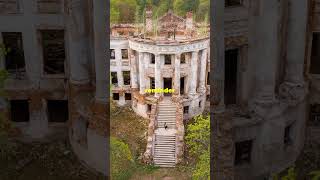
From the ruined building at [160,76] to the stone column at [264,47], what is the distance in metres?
11.6

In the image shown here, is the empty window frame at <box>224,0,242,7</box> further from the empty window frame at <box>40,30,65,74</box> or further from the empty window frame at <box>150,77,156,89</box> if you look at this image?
the empty window frame at <box>150,77,156,89</box>

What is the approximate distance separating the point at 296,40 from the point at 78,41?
1182cm

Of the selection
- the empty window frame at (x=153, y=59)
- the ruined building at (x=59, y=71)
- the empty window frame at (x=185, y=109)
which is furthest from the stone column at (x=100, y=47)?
the empty window frame at (x=185, y=109)

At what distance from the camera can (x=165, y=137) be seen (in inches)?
1362

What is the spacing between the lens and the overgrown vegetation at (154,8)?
4807 centimetres

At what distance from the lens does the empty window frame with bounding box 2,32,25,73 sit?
26938 millimetres

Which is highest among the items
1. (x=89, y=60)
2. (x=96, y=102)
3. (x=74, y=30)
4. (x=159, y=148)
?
(x=74, y=30)

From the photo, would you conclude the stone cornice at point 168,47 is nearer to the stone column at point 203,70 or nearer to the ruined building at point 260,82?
the stone column at point 203,70

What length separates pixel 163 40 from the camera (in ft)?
→ 135

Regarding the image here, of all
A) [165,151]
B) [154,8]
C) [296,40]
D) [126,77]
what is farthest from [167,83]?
[296,40]

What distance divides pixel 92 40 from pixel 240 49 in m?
7.96

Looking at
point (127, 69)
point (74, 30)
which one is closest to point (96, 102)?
point (74, 30)

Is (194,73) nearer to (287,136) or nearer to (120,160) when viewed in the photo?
(120,160)

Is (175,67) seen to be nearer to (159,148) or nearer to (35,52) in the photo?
(159,148)
